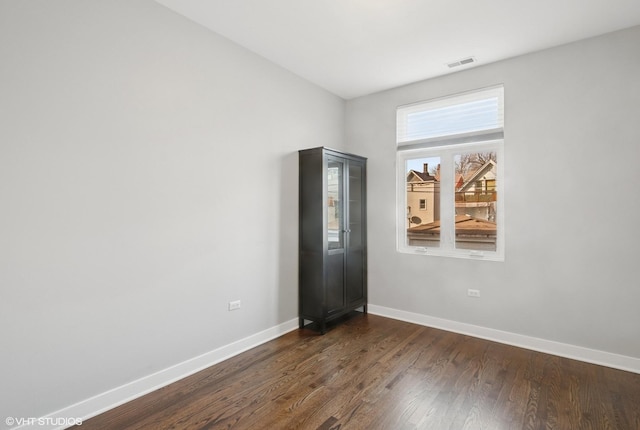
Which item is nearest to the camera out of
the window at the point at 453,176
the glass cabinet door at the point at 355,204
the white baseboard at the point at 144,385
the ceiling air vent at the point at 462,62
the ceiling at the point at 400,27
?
the white baseboard at the point at 144,385

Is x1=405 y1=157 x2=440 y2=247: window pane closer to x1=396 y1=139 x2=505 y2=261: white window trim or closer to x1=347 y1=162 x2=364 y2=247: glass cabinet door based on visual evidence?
x1=396 y1=139 x2=505 y2=261: white window trim

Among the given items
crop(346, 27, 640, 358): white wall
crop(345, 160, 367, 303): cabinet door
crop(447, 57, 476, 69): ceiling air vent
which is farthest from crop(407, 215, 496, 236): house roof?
crop(447, 57, 476, 69): ceiling air vent

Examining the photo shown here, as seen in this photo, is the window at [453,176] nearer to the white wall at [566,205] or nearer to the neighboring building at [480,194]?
the neighboring building at [480,194]

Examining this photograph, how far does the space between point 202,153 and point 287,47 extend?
4.45ft

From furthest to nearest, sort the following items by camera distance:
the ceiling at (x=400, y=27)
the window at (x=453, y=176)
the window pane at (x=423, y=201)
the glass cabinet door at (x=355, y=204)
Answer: the glass cabinet door at (x=355, y=204) → the window pane at (x=423, y=201) → the window at (x=453, y=176) → the ceiling at (x=400, y=27)

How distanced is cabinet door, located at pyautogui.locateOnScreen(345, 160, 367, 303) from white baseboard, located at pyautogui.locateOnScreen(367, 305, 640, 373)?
49cm

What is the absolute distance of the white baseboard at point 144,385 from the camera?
2020 millimetres

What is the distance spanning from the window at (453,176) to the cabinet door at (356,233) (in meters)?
0.48

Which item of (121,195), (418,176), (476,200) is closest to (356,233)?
(418,176)

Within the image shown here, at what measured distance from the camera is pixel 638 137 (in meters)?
2.79

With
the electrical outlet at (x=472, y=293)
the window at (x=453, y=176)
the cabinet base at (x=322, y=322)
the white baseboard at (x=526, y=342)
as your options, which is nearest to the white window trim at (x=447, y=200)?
the window at (x=453, y=176)

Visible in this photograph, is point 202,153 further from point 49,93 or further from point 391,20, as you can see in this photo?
point 391,20

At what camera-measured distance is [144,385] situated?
7.95 ft

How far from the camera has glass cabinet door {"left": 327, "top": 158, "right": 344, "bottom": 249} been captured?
3719 mm
